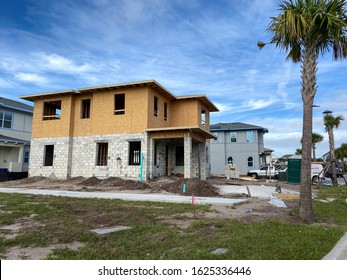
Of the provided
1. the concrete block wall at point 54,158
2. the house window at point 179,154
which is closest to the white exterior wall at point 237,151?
the house window at point 179,154

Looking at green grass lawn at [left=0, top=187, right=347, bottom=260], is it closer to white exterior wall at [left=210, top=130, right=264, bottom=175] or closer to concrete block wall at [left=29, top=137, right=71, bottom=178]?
concrete block wall at [left=29, top=137, right=71, bottom=178]

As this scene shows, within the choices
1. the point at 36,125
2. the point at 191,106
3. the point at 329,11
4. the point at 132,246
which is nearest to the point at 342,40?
the point at 329,11

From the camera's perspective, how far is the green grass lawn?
4.50 metres

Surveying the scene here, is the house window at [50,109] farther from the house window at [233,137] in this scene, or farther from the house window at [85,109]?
the house window at [233,137]

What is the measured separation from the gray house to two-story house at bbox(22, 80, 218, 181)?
1430 centimetres

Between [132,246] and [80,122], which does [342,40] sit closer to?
[132,246]

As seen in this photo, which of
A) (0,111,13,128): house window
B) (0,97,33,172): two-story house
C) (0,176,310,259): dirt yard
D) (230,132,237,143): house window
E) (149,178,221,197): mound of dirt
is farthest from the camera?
(230,132,237,143): house window

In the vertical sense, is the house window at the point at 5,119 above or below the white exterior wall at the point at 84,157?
above

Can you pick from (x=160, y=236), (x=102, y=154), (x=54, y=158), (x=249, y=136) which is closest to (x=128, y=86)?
(x=102, y=154)

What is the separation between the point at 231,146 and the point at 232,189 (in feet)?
75.6

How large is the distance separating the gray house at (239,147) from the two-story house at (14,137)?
23991 mm

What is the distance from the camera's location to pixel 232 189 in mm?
16125

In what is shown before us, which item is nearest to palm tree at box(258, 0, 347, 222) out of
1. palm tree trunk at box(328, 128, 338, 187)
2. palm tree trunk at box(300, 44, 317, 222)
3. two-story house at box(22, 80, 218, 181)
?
palm tree trunk at box(300, 44, 317, 222)

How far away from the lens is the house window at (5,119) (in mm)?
27478
